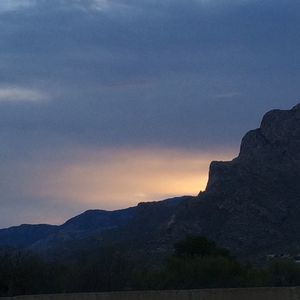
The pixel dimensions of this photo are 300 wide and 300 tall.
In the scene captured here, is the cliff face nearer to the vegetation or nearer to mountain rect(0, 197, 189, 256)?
the vegetation

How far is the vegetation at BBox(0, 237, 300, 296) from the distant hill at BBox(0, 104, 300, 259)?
3513 centimetres

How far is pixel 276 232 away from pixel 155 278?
53093mm

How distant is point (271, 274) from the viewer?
183ft

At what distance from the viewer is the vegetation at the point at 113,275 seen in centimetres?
4775

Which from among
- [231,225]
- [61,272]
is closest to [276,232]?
[231,225]

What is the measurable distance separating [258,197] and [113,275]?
55395 millimetres

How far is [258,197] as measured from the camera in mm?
104875

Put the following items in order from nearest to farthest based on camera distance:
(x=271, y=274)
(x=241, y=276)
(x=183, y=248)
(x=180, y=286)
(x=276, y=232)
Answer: (x=180, y=286) → (x=241, y=276) → (x=271, y=274) → (x=183, y=248) → (x=276, y=232)

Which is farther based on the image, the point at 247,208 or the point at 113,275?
the point at 247,208

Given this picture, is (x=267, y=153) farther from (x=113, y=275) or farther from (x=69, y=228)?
(x=113, y=275)

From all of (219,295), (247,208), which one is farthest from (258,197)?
(219,295)

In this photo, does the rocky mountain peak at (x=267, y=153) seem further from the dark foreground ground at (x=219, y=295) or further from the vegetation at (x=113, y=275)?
the dark foreground ground at (x=219, y=295)

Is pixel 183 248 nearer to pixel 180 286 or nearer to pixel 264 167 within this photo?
pixel 180 286

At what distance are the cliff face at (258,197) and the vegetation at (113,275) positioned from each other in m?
39.6
